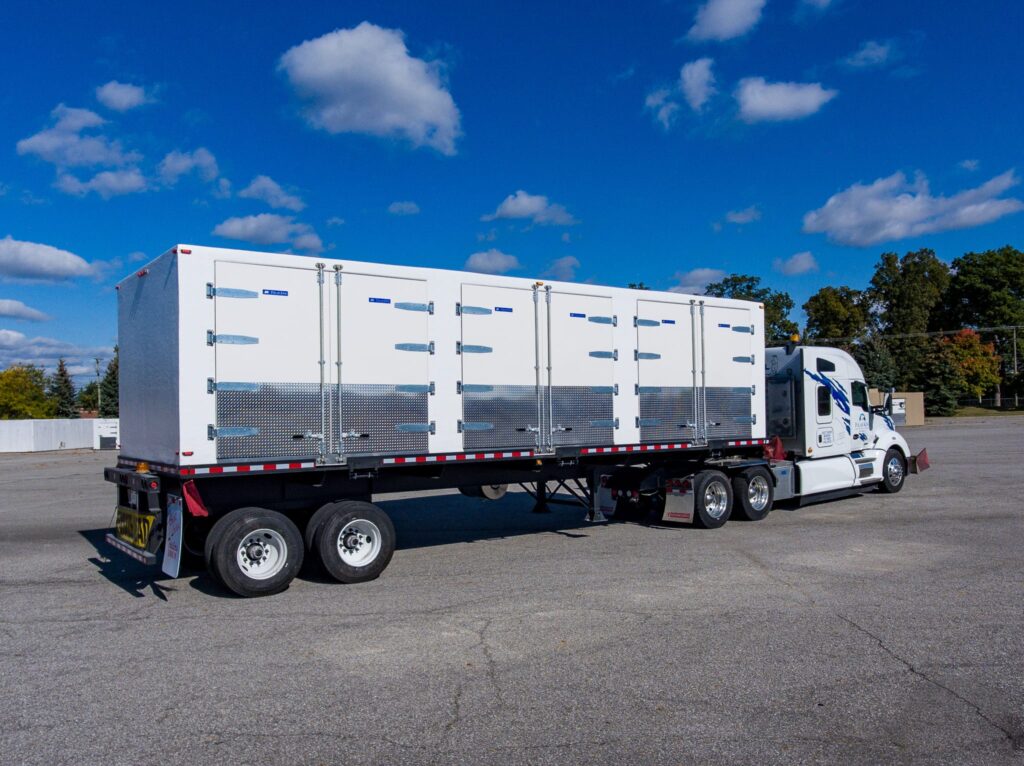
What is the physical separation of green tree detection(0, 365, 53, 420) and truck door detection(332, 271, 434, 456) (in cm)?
8248

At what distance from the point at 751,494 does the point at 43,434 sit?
41136 millimetres

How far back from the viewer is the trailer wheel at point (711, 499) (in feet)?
41.6

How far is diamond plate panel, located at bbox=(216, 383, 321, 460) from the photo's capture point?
8.38m

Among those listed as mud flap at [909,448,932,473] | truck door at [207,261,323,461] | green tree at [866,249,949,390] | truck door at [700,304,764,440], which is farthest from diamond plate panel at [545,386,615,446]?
green tree at [866,249,949,390]

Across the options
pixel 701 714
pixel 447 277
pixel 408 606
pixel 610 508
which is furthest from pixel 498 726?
pixel 610 508

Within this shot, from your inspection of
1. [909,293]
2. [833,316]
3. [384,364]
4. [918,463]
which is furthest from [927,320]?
[384,364]

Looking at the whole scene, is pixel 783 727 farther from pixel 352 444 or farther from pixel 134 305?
pixel 134 305

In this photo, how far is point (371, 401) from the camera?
30.4 feet

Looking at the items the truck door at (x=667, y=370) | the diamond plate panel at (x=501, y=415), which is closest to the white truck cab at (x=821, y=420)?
the truck door at (x=667, y=370)

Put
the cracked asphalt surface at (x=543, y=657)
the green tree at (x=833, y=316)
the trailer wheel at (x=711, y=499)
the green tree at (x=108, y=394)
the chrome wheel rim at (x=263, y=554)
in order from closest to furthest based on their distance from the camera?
the cracked asphalt surface at (x=543, y=657)
the chrome wheel rim at (x=263, y=554)
the trailer wheel at (x=711, y=499)
the green tree at (x=108, y=394)
the green tree at (x=833, y=316)

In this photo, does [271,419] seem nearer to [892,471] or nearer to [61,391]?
[892,471]

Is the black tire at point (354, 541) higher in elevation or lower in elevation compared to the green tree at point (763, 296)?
lower

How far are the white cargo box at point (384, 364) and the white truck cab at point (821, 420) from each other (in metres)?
3.55

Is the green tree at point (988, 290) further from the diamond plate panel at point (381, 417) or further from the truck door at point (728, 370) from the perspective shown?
the diamond plate panel at point (381, 417)
